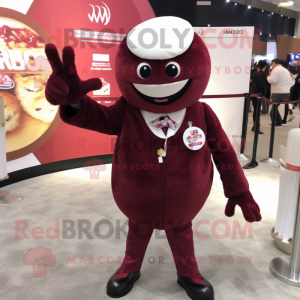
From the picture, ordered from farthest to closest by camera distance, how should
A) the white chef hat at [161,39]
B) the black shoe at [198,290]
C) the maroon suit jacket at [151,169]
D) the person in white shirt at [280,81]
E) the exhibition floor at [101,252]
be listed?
the person in white shirt at [280,81] < the exhibition floor at [101,252] < the black shoe at [198,290] < the maroon suit jacket at [151,169] < the white chef hat at [161,39]

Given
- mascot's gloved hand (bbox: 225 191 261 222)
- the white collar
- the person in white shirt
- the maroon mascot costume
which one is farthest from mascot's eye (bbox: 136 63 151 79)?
the person in white shirt

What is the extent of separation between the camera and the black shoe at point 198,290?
167cm

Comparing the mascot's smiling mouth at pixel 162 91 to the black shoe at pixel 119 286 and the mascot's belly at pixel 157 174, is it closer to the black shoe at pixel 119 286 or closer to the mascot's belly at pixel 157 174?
the mascot's belly at pixel 157 174

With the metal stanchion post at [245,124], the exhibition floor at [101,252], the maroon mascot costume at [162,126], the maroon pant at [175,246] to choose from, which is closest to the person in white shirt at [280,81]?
the metal stanchion post at [245,124]

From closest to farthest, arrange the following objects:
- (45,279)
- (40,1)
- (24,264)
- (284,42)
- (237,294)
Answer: (237,294) → (45,279) → (24,264) → (40,1) → (284,42)

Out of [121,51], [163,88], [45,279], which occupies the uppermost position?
[121,51]

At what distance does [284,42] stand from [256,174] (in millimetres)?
12775

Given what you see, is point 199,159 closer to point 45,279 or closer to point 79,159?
point 45,279

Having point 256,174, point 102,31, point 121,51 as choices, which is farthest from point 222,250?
point 102,31

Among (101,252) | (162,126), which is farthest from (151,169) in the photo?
(101,252)

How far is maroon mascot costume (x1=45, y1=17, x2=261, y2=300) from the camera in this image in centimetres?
134

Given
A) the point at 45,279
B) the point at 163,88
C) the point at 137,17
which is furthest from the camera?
the point at 137,17

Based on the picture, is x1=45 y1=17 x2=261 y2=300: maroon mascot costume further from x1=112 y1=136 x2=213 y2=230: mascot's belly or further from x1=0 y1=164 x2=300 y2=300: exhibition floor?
x1=0 y1=164 x2=300 y2=300: exhibition floor

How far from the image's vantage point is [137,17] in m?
4.22
